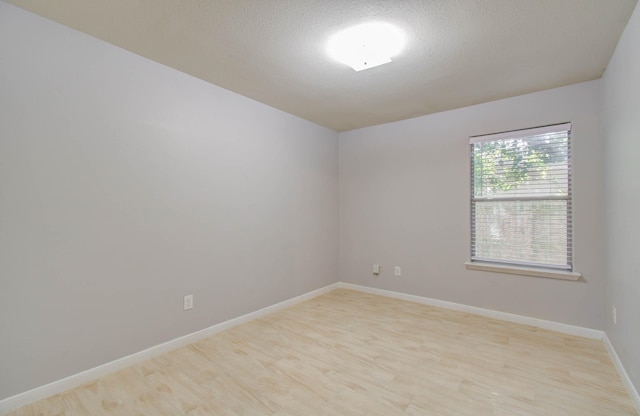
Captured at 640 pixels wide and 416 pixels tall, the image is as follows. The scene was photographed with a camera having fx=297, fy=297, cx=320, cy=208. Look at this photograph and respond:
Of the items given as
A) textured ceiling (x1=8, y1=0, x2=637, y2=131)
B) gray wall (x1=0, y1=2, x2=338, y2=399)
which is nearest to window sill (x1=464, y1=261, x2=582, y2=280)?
textured ceiling (x1=8, y1=0, x2=637, y2=131)

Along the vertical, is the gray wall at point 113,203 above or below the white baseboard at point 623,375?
above

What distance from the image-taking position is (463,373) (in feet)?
7.25

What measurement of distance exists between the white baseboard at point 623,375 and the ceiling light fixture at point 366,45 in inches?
108

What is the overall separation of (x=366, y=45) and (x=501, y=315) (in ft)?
10.3

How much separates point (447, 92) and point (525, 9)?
1287mm

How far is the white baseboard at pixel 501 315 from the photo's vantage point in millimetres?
2863

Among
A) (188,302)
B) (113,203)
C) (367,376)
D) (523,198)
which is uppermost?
(523,198)

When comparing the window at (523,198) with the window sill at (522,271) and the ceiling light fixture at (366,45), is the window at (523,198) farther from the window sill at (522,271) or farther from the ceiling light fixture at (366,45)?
the ceiling light fixture at (366,45)

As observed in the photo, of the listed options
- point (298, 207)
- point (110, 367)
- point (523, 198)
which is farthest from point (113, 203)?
point (523, 198)

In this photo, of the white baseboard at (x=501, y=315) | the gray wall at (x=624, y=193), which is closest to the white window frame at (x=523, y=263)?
A: the gray wall at (x=624, y=193)

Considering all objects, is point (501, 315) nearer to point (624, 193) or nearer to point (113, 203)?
point (624, 193)

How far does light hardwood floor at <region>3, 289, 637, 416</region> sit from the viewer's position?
1.84 m

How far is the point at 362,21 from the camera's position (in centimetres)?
195

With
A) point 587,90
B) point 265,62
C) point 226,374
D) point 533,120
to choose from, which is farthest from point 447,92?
point 226,374
